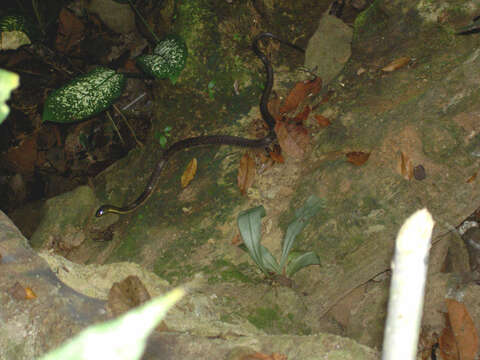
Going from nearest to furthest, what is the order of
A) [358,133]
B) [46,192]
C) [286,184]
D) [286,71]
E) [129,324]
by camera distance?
[129,324], [358,133], [286,184], [286,71], [46,192]

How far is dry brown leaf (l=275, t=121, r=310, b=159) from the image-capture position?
2.98 metres

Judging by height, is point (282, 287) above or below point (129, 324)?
below

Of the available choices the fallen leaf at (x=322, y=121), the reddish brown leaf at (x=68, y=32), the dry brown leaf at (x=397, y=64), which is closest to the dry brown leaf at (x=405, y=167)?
the fallen leaf at (x=322, y=121)

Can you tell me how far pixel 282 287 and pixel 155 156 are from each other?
2.06 m

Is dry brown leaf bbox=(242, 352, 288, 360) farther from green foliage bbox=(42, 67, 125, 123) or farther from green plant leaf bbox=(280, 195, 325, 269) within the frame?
green foliage bbox=(42, 67, 125, 123)

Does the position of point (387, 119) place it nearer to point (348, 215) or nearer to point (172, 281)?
point (348, 215)

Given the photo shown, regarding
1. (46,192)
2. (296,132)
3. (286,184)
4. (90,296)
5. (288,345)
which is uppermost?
(296,132)

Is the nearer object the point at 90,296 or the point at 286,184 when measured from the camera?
the point at 90,296

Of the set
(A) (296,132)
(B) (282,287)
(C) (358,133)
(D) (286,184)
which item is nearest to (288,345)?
(B) (282,287)

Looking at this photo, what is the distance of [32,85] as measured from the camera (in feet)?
13.7

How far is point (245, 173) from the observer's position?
10.0 ft

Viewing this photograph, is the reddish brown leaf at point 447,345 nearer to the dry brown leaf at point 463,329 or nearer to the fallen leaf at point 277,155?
the dry brown leaf at point 463,329

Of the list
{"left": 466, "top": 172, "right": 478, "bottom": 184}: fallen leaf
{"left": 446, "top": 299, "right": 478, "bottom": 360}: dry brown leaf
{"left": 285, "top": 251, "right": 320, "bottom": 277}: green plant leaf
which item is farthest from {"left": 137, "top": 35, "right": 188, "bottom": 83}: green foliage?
{"left": 446, "top": 299, "right": 478, "bottom": 360}: dry brown leaf

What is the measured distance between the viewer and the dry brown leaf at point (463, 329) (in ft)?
6.74
